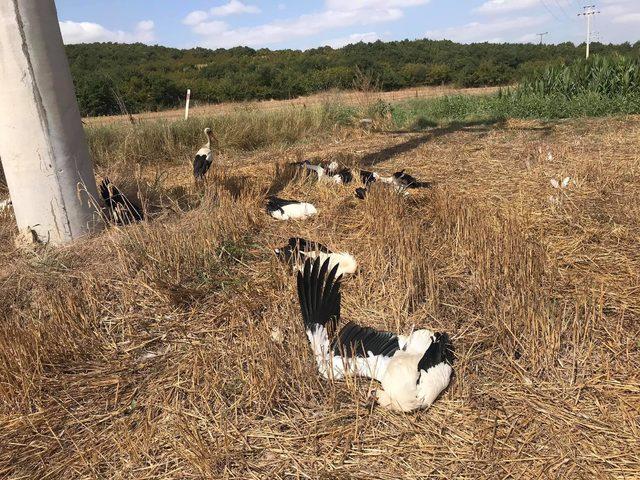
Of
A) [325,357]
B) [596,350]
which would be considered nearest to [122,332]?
[325,357]

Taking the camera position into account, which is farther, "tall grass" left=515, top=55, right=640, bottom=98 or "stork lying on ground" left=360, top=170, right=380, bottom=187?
"tall grass" left=515, top=55, right=640, bottom=98

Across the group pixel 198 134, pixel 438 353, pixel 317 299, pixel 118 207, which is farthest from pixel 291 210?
pixel 198 134

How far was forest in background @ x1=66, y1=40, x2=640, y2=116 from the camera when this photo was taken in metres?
32.8

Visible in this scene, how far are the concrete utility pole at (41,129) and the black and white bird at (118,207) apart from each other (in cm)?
→ 24

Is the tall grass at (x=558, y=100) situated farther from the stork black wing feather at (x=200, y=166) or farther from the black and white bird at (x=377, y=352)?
the black and white bird at (x=377, y=352)

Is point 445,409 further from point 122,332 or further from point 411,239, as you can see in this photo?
point 122,332

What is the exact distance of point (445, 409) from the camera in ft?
Result: 7.70

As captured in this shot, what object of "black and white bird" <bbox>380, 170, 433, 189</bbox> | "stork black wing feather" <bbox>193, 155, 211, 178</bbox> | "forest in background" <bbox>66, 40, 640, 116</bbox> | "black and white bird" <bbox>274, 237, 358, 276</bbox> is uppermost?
"forest in background" <bbox>66, 40, 640, 116</bbox>

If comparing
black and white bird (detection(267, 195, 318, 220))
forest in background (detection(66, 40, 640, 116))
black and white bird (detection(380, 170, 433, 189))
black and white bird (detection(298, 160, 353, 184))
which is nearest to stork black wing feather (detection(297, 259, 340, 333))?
black and white bird (detection(267, 195, 318, 220))

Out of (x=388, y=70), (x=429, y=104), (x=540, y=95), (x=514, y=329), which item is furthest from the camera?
(x=388, y=70)

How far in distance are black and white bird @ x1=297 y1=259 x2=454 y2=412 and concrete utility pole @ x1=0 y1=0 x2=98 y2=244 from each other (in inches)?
101

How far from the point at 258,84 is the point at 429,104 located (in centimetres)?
2964

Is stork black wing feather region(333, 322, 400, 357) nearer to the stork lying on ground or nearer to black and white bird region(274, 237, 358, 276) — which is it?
black and white bird region(274, 237, 358, 276)

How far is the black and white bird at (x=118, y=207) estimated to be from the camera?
4.41 meters
